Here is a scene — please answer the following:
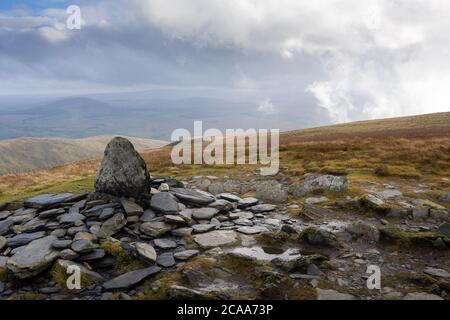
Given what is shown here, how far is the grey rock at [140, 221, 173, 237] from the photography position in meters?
14.4

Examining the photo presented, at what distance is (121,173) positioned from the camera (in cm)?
1684

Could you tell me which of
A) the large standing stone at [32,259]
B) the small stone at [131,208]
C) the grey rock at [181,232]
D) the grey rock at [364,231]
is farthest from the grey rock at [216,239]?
the large standing stone at [32,259]

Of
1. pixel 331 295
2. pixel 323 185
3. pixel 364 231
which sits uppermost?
pixel 323 185

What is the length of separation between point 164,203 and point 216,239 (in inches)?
130

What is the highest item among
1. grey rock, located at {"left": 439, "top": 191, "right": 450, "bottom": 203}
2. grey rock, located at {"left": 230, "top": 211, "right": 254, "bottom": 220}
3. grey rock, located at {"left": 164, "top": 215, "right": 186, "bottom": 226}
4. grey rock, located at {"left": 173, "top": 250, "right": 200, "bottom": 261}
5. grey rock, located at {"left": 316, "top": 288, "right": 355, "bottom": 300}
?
grey rock, located at {"left": 439, "top": 191, "right": 450, "bottom": 203}

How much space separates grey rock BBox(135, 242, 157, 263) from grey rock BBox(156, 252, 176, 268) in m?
0.20

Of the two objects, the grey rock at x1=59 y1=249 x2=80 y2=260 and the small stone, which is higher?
the small stone

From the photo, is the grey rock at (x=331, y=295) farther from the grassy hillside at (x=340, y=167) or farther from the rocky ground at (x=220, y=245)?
A: the grassy hillside at (x=340, y=167)

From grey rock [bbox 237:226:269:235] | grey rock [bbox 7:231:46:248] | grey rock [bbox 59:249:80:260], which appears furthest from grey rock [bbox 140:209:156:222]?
grey rock [bbox 7:231:46:248]

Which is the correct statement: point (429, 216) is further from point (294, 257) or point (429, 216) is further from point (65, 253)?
point (65, 253)

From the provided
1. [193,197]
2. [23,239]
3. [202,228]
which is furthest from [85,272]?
[193,197]

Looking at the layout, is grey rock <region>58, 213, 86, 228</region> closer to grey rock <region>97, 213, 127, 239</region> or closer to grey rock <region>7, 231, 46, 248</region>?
grey rock <region>7, 231, 46, 248</region>

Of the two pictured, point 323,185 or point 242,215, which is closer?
point 242,215

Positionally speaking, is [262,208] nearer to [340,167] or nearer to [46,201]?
[46,201]
